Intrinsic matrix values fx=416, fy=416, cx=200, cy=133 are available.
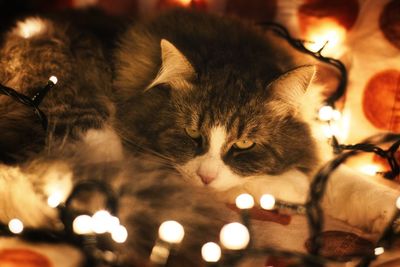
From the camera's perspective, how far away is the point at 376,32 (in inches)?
50.4

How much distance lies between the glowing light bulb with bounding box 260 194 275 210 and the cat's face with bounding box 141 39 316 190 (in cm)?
9

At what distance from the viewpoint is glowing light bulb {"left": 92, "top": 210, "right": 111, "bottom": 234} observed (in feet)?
2.36

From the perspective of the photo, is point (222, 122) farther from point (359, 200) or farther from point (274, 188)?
point (359, 200)

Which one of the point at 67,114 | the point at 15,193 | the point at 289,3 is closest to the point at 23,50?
the point at 67,114

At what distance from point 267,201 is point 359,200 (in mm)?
228

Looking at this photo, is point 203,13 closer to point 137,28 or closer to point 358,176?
point 137,28

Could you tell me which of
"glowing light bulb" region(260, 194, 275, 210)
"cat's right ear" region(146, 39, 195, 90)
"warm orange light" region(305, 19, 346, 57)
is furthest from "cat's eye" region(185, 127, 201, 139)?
"warm orange light" region(305, 19, 346, 57)

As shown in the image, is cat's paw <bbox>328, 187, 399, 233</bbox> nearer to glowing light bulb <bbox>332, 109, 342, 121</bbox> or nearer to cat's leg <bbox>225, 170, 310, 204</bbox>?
cat's leg <bbox>225, 170, 310, 204</bbox>

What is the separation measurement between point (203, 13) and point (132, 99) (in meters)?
0.39

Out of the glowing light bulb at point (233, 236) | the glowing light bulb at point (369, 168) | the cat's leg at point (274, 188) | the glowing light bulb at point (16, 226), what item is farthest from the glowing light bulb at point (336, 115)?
the glowing light bulb at point (16, 226)

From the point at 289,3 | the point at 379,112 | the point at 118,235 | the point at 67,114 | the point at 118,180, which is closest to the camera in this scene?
the point at 118,235

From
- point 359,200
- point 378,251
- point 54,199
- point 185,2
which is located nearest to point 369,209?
point 359,200

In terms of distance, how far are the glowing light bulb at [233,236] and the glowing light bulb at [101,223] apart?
0.20 m

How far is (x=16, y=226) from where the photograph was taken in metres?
0.75
